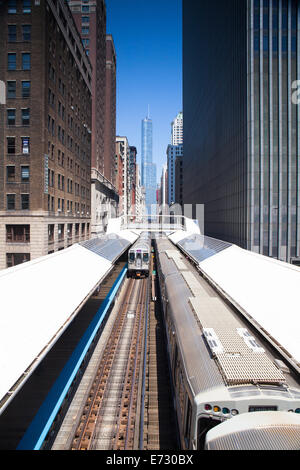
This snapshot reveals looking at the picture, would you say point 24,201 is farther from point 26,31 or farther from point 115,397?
point 115,397

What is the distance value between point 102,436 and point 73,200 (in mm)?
38449

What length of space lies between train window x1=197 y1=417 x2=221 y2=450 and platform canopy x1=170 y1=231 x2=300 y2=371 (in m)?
2.63

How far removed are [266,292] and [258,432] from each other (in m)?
7.58

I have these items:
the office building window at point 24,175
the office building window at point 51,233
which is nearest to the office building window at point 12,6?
the office building window at point 24,175

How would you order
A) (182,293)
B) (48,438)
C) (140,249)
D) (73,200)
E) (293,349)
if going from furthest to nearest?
(73,200), (140,249), (182,293), (48,438), (293,349)

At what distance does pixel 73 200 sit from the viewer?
44.0 m

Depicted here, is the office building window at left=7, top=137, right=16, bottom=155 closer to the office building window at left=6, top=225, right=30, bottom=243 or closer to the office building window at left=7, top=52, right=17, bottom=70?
the office building window at left=7, top=52, right=17, bottom=70

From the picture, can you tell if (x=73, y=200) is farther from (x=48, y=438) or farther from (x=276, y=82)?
(x=48, y=438)

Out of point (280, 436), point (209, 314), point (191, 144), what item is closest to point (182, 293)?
point (209, 314)

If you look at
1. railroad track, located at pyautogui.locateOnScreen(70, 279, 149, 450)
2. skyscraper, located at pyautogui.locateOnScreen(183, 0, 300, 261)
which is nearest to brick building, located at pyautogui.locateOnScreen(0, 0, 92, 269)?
railroad track, located at pyautogui.locateOnScreen(70, 279, 149, 450)

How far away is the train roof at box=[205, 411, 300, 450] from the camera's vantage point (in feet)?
15.1

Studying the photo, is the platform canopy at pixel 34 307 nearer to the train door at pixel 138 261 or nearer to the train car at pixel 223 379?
the train car at pixel 223 379

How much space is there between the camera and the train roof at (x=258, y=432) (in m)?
4.60

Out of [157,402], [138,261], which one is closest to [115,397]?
[157,402]
